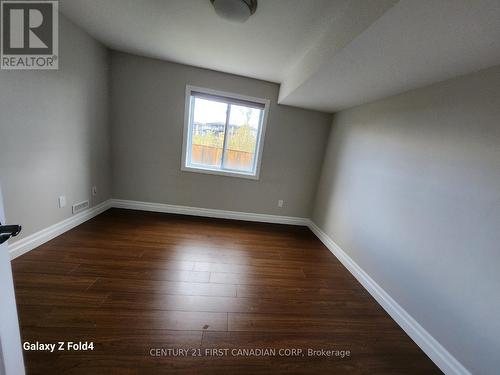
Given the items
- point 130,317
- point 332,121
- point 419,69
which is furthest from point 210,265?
point 332,121

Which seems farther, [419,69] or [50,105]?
[50,105]

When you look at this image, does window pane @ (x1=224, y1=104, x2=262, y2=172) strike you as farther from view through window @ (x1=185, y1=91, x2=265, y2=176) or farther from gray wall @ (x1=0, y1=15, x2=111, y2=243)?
gray wall @ (x1=0, y1=15, x2=111, y2=243)

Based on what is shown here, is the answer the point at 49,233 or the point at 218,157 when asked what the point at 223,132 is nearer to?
the point at 218,157

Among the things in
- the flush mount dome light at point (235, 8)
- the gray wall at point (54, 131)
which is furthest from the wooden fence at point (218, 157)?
the flush mount dome light at point (235, 8)

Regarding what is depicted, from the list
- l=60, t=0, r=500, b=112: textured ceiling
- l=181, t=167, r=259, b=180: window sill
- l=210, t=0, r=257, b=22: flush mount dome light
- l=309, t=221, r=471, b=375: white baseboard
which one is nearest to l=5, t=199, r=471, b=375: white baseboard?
l=309, t=221, r=471, b=375: white baseboard

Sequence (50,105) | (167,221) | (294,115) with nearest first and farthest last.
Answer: (50,105), (167,221), (294,115)

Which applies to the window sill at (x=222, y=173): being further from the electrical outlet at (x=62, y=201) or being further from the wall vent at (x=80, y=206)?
the electrical outlet at (x=62, y=201)

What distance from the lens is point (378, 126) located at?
2.08 meters

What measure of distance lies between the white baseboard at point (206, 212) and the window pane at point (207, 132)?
0.76 m

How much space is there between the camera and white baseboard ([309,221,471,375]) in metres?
1.24

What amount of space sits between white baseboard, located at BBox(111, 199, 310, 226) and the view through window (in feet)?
2.25

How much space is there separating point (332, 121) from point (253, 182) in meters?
1.58

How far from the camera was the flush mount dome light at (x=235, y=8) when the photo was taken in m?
1.35

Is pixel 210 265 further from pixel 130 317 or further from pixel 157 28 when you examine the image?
pixel 157 28
